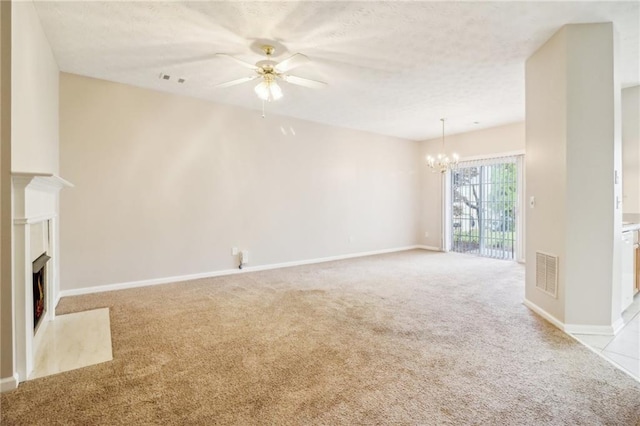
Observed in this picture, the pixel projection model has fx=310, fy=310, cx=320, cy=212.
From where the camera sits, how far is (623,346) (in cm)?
257

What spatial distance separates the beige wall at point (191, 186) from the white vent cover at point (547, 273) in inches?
152

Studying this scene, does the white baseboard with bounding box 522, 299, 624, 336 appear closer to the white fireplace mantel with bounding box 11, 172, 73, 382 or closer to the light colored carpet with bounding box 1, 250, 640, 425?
the light colored carpet with bounding box 1, 250, 640, 425

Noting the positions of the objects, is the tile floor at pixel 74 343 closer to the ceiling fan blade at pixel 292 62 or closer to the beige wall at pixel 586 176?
the ceiling fan blade at pixel 292 62

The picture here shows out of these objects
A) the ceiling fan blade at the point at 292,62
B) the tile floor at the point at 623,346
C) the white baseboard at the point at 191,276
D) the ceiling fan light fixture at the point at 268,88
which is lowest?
the tile floor at the point at 623,346

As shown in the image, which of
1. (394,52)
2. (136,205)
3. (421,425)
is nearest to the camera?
(421,425)

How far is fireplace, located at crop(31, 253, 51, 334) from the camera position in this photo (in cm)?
256

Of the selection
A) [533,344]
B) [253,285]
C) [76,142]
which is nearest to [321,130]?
[253,285]

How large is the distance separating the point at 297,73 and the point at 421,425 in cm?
381

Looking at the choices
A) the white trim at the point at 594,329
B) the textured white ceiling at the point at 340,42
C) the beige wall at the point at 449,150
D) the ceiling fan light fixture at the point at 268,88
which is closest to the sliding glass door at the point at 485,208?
the beige wall at the point at 449,150

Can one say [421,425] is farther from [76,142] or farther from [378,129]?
[378,129]

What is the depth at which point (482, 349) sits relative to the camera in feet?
8.20

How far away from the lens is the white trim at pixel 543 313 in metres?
2.93

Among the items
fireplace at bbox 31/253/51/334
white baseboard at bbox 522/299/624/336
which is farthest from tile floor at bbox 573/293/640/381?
fireplace at bbox 31/253/51/334

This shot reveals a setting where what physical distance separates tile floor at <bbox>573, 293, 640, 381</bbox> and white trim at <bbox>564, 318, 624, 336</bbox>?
0.04 meters
